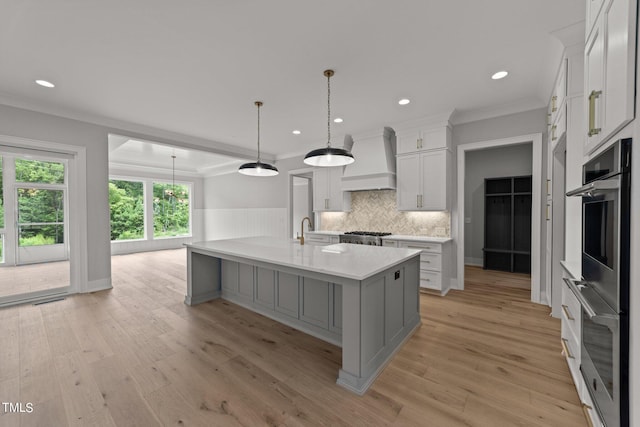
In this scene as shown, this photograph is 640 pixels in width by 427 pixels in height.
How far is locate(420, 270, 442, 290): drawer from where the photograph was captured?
3.79 m

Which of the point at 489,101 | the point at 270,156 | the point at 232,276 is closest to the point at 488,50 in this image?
the point at 489,101

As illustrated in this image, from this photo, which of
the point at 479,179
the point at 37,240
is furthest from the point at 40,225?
the point at 479,179

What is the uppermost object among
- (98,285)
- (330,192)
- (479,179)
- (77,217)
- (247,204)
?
Result: (479,179)

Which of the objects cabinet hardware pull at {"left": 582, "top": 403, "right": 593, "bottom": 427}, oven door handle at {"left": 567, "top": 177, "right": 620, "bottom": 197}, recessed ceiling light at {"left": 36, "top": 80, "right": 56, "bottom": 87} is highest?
recessed ceiling light at {"left": 36, "top": 80, "right": 56, "bottom": 87}

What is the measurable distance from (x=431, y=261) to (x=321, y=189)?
2595 mm

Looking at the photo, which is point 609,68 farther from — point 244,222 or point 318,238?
point 244,222

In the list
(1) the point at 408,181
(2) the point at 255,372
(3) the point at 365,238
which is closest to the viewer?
(2) the point at 255,372

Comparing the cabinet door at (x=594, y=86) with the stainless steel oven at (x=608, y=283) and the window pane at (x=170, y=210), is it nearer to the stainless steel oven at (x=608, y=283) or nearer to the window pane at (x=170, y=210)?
the stainless steel oven at (x=608, y=283)

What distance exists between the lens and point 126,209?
7953mm

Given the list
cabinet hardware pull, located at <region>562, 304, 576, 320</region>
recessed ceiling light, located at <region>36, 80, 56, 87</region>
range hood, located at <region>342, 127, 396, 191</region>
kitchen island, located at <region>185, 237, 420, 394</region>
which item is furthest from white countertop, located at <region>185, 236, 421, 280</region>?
recessed ceiling light, located at <region>36, 80, 56, 87</region>

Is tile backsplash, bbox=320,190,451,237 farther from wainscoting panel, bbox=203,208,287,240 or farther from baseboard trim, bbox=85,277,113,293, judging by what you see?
baseboard trim, bbox=85,277,113,293

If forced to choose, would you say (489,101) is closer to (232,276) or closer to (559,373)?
(559,373)

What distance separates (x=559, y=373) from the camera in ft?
6.51

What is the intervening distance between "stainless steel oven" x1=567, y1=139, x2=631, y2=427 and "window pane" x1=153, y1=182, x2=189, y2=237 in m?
9.62
